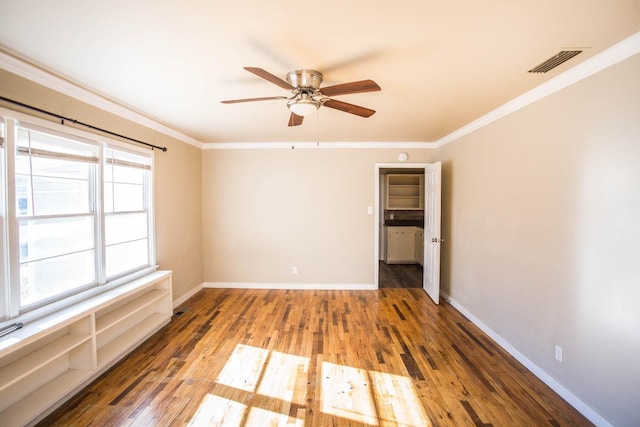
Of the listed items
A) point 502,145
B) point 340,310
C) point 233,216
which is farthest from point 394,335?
point 233,216

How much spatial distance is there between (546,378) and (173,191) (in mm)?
4635

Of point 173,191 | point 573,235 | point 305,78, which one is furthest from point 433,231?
point 173,191

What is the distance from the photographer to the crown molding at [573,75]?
5.21 ft

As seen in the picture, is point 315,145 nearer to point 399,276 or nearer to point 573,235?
point 399,276

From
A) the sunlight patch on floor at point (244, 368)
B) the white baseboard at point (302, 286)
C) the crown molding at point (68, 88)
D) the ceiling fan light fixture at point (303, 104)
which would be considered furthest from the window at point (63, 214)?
the ceiling fan light fixture at point (303, 104)

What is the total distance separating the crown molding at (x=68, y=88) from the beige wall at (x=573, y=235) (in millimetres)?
4024

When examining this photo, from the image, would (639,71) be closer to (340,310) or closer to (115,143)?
(340,310)

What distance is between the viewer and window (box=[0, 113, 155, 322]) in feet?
6.05

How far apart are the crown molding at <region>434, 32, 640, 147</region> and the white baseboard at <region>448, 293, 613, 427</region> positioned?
2362mm

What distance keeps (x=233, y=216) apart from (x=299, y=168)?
4.72 feet

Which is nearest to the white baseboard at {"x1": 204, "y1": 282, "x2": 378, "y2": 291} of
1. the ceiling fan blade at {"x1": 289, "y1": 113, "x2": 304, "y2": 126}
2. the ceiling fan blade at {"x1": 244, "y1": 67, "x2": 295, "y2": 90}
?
the ceiling fan blade at {"x1": 289, "y1": 113, "x2": 304, "y2": 126}

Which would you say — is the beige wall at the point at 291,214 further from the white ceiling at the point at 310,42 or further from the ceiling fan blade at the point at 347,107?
the ceiling fan blade at the point at 347,107

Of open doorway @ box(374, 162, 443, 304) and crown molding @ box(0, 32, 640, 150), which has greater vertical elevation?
crown molding @ box(0, 32, 640, 150)

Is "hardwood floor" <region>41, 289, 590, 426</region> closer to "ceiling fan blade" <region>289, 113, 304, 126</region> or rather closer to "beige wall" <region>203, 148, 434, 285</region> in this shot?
"beige wall" <region>203, 148, 434, 285</region>
